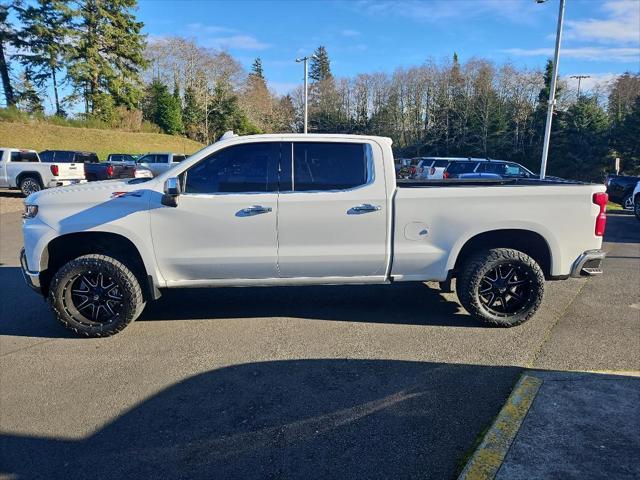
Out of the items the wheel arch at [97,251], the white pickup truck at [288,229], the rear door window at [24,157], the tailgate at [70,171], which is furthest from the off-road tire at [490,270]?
the rear door window at [24,157]

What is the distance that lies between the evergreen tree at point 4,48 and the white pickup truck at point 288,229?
48252 mm

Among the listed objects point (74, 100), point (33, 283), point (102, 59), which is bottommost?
point (33, 283)

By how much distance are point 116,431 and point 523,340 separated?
368 centimetres

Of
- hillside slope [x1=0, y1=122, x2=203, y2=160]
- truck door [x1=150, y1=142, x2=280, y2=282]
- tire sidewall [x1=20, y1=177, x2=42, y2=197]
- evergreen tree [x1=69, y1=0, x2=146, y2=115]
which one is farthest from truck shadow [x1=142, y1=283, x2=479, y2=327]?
evergreen tree [x1=69, y1=0, x2=146, y2=115]

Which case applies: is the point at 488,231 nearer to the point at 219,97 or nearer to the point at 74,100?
the point at 74,100

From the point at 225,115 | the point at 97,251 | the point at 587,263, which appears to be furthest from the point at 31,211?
the point at 225,115

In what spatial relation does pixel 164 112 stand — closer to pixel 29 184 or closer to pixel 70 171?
pixel 29 184

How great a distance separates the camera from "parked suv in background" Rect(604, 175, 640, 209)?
1709 centimetres

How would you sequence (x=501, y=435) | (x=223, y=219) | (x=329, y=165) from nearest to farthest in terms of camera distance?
(x=501, y=435), (x=223, y=219), (x=329, y=165)

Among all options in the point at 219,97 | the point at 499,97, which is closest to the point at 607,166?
the point at 499,97

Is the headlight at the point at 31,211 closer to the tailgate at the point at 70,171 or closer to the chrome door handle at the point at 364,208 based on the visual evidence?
the chrome door handle at the point at 364,208

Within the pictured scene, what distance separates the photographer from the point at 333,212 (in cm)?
462

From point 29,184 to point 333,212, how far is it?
17.1m

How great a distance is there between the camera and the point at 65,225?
14.8ft
